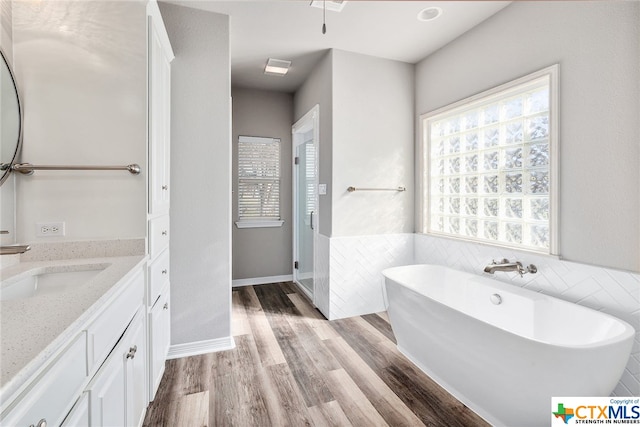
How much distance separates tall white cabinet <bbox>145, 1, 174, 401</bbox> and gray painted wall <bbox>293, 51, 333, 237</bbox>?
1.37 m

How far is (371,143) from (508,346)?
2.10 meters

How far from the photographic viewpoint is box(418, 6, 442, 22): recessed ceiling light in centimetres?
218

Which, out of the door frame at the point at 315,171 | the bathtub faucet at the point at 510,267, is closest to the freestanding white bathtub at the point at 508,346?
the bathtub faucet at the point at 510,267

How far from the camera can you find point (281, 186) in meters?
4.10

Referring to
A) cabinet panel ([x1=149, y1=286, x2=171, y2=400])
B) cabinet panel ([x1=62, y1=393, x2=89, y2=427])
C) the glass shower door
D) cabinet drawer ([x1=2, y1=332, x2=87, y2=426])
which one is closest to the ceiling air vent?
the glass shower door

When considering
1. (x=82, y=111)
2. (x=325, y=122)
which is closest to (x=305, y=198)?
(x=325, y=122)

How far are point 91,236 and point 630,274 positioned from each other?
2.72 meters

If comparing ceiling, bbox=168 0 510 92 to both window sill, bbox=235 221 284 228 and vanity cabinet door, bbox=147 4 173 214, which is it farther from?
window sill, bbox=235 221 284 228

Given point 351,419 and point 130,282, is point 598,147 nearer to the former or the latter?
point 351,419

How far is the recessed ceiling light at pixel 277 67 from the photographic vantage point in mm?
3078

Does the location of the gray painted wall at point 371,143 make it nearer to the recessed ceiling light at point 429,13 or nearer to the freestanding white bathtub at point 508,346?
the recessed ceiling light at point 429,13

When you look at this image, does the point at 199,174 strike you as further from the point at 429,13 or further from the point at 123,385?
the point at 429,13

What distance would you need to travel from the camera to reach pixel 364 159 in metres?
2.95

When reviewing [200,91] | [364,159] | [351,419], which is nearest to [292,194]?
[364,159]
